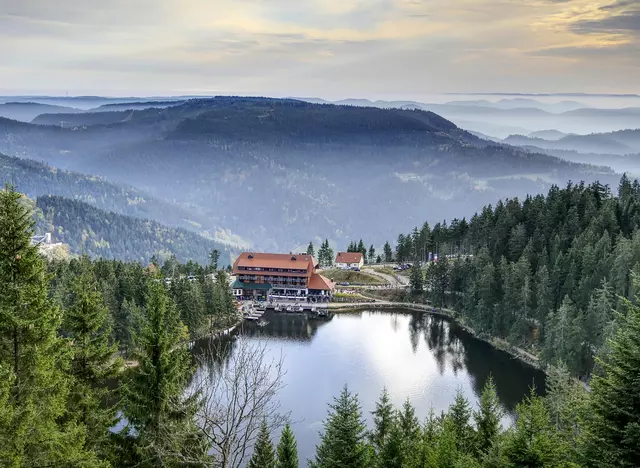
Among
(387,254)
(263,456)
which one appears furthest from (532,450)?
(387,254)

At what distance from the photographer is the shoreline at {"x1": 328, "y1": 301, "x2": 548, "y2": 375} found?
60.5 m

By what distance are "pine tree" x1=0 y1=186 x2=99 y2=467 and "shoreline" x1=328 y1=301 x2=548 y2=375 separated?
2071 inches

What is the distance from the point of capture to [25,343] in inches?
555

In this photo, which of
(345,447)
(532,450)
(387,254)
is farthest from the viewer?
(387,254)

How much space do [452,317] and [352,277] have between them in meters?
25.4

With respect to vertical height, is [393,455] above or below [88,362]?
below

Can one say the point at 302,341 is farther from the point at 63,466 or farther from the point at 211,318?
the point at 63,466

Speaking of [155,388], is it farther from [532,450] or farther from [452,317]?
[452,317]

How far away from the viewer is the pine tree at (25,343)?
532 inches

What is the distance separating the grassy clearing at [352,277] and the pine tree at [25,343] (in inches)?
3405

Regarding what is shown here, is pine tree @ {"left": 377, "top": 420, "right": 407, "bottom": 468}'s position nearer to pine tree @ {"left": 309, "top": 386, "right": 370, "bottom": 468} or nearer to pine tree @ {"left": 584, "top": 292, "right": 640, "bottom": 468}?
pine tree @ {"left": 309, "top": 386, "right": 370, "bottom": 468}

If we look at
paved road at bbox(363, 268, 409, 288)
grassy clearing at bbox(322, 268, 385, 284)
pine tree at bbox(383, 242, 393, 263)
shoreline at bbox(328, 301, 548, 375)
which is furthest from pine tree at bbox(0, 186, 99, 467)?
pine tree at bbox(383, 242, 393, 263)

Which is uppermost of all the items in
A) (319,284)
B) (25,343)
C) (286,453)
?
(25,343)

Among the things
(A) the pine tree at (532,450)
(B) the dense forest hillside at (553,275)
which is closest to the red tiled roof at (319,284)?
(B) the dense forest hillside at (553,275)
